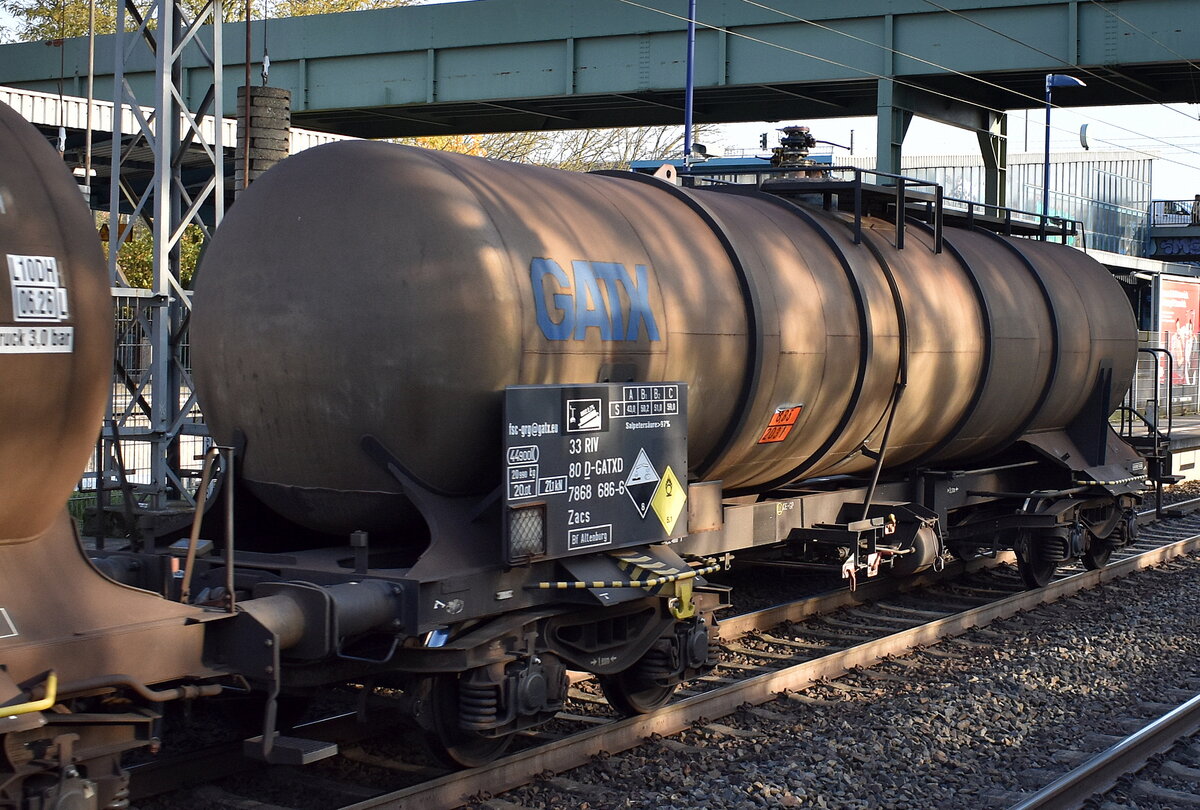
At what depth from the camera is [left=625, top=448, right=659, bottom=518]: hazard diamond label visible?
7.11 metres

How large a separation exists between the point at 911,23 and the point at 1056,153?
5809cm

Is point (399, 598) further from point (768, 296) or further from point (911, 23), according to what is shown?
point (911, 23)

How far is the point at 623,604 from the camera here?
7.31 metres

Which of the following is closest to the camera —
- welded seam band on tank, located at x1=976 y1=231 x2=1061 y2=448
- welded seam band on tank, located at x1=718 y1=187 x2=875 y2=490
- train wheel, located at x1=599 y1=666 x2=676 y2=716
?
train wheel, located at x1=599 y1=666 x2=676 y2=716

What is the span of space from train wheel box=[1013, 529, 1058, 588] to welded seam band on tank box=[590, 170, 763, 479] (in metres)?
5.34

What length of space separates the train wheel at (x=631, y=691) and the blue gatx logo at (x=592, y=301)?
80.9 inches

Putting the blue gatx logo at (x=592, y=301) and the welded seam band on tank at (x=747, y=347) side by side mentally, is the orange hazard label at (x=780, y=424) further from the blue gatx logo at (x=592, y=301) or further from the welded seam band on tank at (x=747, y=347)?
the blue gatx logo at (x=592, y=301)

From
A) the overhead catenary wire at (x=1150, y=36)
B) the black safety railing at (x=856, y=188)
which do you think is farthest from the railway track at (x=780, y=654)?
the overhead catenary wire at (x=1150, y=36)

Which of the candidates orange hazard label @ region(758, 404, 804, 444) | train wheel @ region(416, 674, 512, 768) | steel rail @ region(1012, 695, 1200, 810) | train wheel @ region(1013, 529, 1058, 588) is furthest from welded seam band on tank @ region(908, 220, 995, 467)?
train wheel @ region(416, 674, 512, 768)

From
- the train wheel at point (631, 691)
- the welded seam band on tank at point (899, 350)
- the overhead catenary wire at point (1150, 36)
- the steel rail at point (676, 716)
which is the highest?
the overhead catenary wire at point (1150, 36)

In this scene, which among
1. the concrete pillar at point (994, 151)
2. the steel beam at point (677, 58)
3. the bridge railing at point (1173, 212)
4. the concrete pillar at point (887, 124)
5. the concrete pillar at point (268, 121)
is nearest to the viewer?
the concrete pillar at point (268, 121)

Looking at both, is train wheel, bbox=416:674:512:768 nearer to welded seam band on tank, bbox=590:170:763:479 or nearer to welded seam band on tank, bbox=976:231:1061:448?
welded seam band on tank, bbox=590:170:763:479

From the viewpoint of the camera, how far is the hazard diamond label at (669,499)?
7348 mm

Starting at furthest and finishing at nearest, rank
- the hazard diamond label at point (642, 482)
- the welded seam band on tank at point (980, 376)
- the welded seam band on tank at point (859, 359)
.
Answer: the welded seam band on tank at point (980, 376) < the welded seam band on tank at point (859, 359) < the hazard diamond label at point (642, 482)
